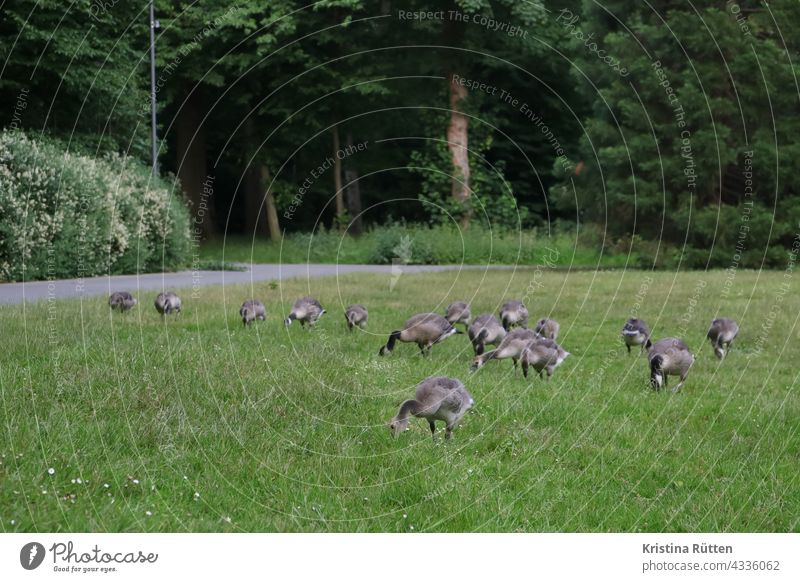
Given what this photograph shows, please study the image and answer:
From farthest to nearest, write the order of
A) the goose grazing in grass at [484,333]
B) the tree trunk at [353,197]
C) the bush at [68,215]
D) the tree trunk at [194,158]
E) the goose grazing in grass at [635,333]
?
1. the tree trunk at [353,197]
2. the tree trunk at [194,158]
3. the bush at [68,215]
4. the goose grazing in grass at [635,333]
5. the goose grazing in grass at [484,333]

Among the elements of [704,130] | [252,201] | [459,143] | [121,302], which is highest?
[704,130]

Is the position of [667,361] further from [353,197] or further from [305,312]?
[353,197]

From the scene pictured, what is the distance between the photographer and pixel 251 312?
43.7 feet

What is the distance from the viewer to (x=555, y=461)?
268 inches

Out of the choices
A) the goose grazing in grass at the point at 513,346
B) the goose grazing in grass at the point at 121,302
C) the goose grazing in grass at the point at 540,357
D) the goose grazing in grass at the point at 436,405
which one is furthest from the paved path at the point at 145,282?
the goose grazing in grass at the point at 436,405

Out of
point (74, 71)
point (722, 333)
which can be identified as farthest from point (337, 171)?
point (722, 333)

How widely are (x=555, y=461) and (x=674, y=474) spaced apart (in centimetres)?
83

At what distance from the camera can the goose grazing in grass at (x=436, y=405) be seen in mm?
6988

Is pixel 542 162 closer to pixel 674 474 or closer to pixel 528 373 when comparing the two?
pixel 528 373

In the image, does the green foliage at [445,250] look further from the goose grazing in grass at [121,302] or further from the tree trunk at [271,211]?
the goose grazing in grass at [121,302]

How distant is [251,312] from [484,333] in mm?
3833

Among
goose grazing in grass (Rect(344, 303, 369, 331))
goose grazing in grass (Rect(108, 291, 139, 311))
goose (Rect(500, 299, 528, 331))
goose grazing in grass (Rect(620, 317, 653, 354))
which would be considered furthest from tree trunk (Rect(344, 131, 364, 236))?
goose grazing in grass (Rect(620, 317, 653, 354))

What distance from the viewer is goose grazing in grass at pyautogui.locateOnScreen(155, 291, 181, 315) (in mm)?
14109
